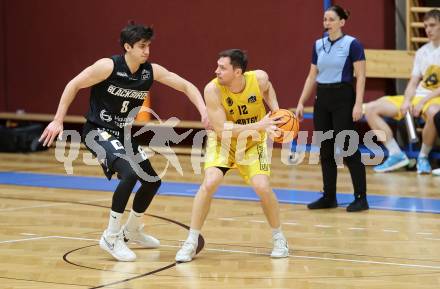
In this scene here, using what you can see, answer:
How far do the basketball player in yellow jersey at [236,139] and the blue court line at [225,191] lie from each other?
2.62 m

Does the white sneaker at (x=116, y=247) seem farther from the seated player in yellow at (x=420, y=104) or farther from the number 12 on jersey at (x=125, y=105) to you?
the seated player in yellow at (x=420, y=104)

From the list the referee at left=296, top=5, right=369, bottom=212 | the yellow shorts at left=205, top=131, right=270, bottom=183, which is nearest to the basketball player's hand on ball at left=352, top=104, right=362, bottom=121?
the referee at left=296, top=5, right=369, bottom=212

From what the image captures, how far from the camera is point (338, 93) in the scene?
9164mm

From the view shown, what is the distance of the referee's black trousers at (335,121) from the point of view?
9.14m

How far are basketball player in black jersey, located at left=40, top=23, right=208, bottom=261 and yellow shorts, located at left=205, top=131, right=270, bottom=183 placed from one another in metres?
0.21

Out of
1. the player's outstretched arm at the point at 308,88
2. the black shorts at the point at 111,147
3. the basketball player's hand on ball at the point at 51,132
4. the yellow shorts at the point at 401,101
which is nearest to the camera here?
the basketball player's hand on ball at the point at 51,132

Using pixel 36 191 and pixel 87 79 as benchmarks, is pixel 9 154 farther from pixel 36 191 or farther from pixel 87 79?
pixel 87 79

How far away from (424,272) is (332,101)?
2.89m

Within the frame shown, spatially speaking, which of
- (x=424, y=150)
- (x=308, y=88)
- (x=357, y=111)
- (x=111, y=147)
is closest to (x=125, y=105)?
(x=111, y=147)

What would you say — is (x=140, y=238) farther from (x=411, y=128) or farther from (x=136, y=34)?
(x=411, y=128)

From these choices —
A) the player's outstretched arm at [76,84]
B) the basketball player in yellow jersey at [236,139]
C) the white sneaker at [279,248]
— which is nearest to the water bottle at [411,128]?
the basketball player in yellow jersey at [236,139]

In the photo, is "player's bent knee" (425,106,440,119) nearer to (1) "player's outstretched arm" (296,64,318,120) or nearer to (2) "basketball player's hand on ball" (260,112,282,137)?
(1) "player's outstretched arm" (296,64,318,120)

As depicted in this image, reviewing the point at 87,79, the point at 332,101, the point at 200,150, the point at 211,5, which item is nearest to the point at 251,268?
the point at 87,79

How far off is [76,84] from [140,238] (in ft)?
4.29
